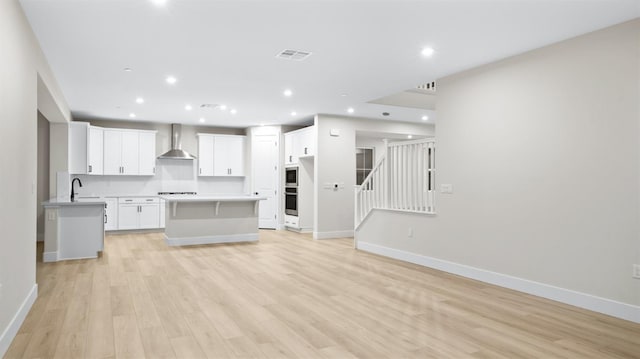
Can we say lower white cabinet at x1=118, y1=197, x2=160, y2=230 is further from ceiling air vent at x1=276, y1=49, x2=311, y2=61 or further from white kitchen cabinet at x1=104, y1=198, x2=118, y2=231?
ceiling air vent at x1=276, y1=49, x2=311, y2=61

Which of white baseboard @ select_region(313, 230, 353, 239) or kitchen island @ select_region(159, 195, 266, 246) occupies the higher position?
kitchen island @ select_region(159, 195, 266, 246)

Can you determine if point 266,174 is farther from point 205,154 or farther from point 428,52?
point 428,52

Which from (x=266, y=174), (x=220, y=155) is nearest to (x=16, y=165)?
(x=266, y=174)

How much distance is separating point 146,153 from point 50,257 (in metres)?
3.94

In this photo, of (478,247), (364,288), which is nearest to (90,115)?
(364,288)

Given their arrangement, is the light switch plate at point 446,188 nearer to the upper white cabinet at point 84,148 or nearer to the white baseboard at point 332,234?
the white baseboard at point 332,234

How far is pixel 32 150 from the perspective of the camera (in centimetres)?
389

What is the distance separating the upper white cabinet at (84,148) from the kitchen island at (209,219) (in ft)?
7.90

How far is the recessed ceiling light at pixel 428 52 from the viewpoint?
14.5ft

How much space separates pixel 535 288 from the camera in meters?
4.32

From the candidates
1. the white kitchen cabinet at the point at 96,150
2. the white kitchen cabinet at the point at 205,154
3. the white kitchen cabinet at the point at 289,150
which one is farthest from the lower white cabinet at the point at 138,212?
the white kitchen cabinet at the point at 289,150

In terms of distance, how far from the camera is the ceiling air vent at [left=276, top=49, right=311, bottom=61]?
15.0 feet

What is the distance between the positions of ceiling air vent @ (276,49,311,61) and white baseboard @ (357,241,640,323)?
122 inches

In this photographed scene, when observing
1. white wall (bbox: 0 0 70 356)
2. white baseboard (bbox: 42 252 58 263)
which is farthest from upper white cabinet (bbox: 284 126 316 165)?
white wall (bbox: 0 0 70 356)
